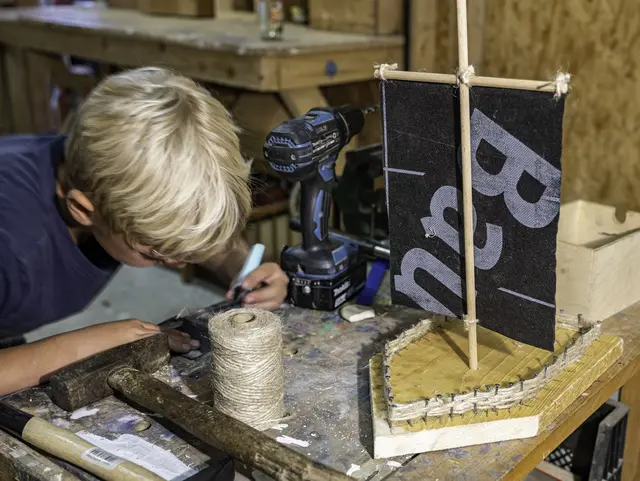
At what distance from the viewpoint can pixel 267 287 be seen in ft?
4.16

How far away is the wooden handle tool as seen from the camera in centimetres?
82

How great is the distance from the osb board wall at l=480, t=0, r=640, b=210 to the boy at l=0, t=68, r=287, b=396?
93cm

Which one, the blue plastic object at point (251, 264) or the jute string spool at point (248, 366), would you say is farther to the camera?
the blue plastic object at point (251, 264)

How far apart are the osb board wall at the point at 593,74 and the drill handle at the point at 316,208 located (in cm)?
68

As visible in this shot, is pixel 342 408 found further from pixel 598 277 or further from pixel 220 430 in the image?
pixel 598 277

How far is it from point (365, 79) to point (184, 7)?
98 cm

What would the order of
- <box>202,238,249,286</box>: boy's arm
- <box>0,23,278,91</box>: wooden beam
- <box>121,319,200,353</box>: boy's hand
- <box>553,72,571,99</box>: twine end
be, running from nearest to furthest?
<box>553,72,571,99</box>: twine end < <box>121,319,200,353</box>: boy's hand < <box>202,238,249,286</box>: boy's arm < <box>0,23,278,91</box>: wooden beam

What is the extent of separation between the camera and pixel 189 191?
99 cm

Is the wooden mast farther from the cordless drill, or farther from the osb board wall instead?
the osb board wall

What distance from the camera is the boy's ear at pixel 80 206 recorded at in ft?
3.62

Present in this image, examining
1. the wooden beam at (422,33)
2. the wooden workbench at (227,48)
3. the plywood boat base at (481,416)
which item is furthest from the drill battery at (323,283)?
the wooden beam at (422,33)

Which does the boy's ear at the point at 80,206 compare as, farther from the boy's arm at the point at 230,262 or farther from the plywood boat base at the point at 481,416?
the plywood boat base at the point at 481,416

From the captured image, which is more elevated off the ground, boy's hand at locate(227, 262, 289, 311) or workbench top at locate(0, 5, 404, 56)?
workbench top at locate(0, 5, 404, 56)

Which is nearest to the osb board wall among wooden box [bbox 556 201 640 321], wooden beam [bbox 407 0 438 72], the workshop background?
the workshop background
